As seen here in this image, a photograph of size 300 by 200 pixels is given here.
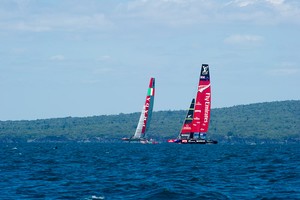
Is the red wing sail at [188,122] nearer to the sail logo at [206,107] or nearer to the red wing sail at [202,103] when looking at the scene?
the red wing sail at [202,103]

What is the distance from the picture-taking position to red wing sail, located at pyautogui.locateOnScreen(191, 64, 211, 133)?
6905 inches

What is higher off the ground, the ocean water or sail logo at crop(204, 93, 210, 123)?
sail logo at crop(204, 93, 210, 123)

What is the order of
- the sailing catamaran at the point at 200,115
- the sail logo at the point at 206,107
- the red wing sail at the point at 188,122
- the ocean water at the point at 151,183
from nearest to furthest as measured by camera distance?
1. the ocean water at the point at 151,183
2. the sailing catamaran at the point at 200,115
3. the sail logo at the point at 206,107
4. the red wing sail at the point at 188,122

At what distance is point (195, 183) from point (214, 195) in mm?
7756

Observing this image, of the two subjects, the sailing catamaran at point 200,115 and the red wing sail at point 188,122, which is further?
the red wing sail at point 188,122

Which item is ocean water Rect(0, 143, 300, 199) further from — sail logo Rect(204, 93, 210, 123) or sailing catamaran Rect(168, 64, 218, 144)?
sail logo Rect(204, 93, 210, 123)

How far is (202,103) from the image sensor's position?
584ft

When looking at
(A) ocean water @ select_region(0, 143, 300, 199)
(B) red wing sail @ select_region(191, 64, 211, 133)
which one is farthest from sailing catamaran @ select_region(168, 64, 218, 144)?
(A) ocean water @ select_region(0, 143, 300, 199)

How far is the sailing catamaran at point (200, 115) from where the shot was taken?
175 m

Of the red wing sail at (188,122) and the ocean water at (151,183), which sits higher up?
the red wing sail at (188,122)

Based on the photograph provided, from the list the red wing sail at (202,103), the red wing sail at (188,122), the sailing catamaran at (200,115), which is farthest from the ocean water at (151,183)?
the red wing sail at (188,122)

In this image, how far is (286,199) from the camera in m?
44.4

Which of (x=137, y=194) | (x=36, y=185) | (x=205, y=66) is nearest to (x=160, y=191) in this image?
(x=137, y=194)

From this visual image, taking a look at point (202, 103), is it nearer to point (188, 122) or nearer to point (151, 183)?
point (188, 122)
